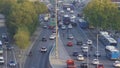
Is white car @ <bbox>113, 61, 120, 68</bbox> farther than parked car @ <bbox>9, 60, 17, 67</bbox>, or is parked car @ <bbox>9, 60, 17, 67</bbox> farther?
parked car @ <bbox>9, 60, 17, 67</bbox>

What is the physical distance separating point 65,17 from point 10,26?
73.4 feet

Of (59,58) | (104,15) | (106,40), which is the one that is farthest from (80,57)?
(104,15)

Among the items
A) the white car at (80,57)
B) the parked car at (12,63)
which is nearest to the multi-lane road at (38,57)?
the parked car at (12,63)

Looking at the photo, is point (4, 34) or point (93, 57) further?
point (4, 34)

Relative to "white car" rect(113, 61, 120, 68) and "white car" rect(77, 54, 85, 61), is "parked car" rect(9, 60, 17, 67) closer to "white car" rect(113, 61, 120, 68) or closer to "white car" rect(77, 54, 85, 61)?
"white car" rect(77, 54, 85, 61)

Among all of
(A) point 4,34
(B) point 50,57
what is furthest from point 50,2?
(B) point 50,57

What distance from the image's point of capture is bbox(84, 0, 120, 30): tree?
5844 cm

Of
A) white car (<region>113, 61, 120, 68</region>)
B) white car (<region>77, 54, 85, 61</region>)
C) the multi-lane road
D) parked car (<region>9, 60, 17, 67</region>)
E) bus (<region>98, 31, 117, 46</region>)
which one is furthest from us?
bus (<region>98, 31, 117, 46</region>)

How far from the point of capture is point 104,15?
59.0 meters

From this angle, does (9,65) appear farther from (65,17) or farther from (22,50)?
(65,17)

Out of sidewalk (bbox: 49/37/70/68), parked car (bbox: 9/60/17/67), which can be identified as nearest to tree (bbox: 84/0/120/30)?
sidewalk (bbox: 49/37/70/68)

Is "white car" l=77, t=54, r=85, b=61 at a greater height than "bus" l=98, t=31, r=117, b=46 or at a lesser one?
greater

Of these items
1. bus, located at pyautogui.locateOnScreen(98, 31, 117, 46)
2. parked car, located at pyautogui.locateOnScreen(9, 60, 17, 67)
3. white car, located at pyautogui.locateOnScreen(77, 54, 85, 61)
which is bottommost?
bus, located at pyautogui.locateOnScreen(98, 31, 117, 46)

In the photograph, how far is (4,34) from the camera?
56.3 m
